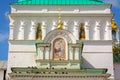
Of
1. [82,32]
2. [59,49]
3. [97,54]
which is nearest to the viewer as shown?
[59,49]

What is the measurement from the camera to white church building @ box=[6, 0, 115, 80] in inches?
1350

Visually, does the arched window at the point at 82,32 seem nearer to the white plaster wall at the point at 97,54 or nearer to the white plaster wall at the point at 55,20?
the white plaster wall at the point at 55,20

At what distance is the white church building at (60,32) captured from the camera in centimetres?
3428

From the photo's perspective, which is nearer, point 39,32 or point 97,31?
point 97,31

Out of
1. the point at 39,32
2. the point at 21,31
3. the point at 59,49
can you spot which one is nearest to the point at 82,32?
the point at 39,32

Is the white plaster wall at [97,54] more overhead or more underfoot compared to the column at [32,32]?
more underfoot

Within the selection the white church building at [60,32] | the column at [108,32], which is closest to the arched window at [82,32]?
the white church building at [60,32]

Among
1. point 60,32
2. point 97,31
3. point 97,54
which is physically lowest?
point 97,54

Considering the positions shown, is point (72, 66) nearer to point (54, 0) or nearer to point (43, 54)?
point (43, 54)

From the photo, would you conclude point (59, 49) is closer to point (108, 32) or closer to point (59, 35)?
point (59, 35)

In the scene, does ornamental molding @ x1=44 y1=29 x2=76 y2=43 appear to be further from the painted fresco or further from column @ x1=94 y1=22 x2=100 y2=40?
column @ x1=94 y1=22 x2=100 y2=40

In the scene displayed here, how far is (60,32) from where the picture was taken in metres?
34.3

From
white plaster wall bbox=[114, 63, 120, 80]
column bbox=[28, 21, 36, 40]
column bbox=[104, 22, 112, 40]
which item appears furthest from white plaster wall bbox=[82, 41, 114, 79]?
column bbox=[28, 21, 36, 40]

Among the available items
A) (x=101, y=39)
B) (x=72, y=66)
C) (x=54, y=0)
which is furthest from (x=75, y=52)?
(x=54, y=0)
